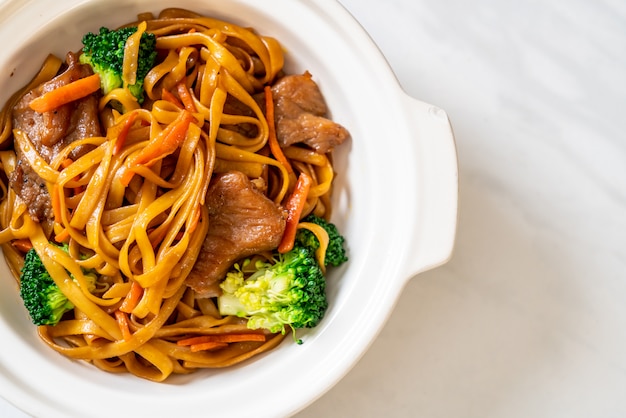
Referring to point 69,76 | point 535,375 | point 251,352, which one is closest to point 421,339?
point 535,375

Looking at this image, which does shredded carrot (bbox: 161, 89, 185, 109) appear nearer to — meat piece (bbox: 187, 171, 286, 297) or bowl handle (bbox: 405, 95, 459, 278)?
meat piece (bbox: 187, 171, 286, 297)

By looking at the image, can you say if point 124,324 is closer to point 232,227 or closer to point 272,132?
point 232,227

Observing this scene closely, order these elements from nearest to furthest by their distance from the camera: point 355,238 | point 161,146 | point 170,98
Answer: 1. point 161,146
2. point 170,98
3. point 355,238

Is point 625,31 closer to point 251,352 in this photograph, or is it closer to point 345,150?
point 345,150

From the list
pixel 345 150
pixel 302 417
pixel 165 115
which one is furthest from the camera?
pixel 302 417

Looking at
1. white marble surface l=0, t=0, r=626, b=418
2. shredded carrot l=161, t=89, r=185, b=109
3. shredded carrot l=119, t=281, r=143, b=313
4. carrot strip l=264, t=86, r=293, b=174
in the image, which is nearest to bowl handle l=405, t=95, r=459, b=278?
carrot strip l=264, t=86, r=293, b=174

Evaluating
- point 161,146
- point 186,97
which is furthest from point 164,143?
point 186,97
